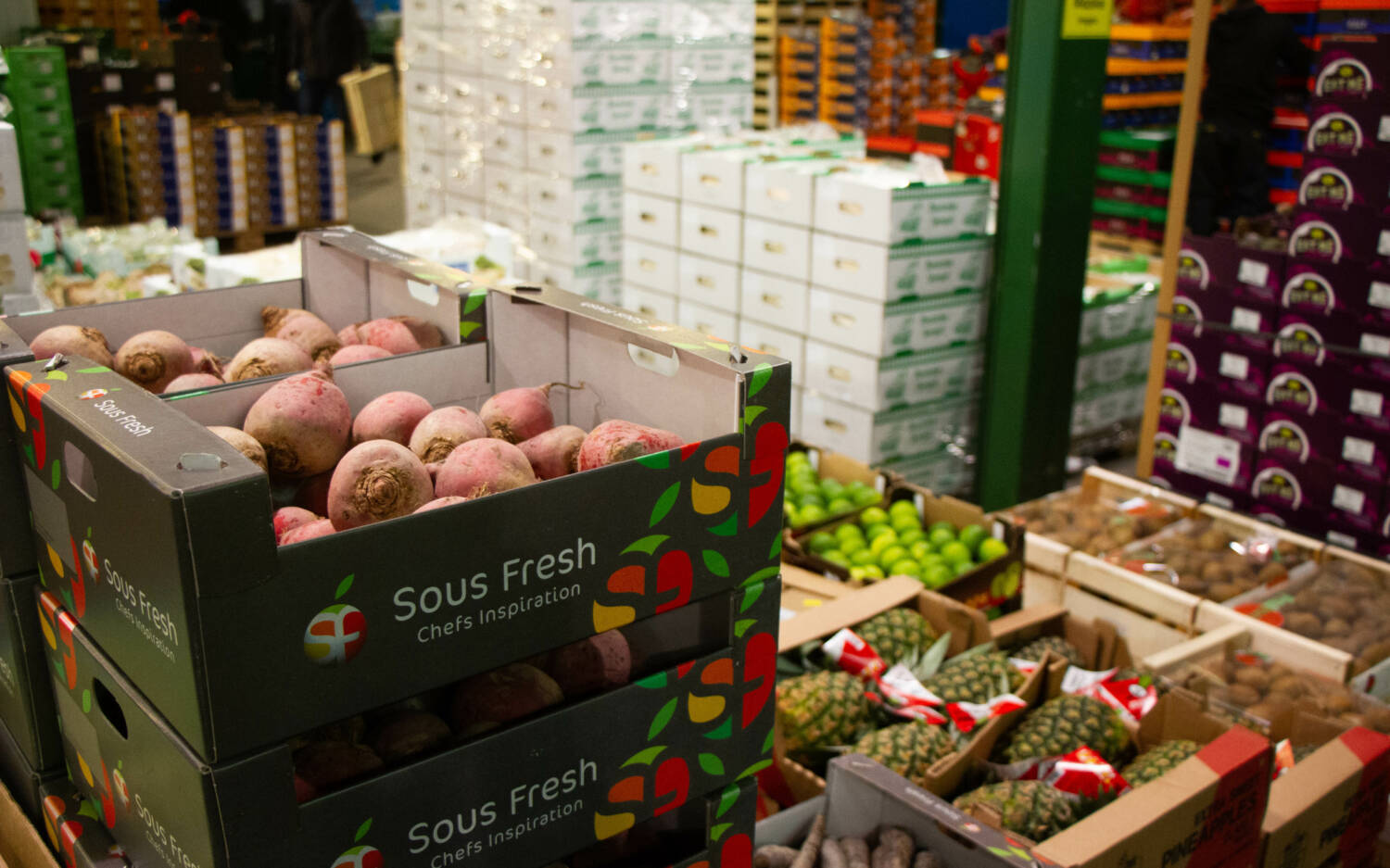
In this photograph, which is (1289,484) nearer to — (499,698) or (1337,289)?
(1337,289)

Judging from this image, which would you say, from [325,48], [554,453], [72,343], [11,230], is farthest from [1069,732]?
[325,48]

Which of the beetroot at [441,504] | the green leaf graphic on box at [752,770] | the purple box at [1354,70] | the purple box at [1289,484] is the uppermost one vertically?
the purple box at [1354,70]

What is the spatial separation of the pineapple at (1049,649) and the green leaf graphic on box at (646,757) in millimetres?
1577

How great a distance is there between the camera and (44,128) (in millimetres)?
7672

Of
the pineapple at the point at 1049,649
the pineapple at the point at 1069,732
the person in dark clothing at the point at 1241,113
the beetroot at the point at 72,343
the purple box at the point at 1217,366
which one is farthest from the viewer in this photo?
the person in dark clothing at the point at 1241,113

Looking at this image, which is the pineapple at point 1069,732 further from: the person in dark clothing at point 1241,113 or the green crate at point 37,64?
the green crate at point 37,64

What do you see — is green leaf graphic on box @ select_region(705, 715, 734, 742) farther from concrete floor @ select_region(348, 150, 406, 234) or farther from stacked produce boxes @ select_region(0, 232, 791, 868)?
concrete floor @ select_region(348, 150, 406, 234)

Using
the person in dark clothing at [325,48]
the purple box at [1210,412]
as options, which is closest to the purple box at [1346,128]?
the purple box at [1210,412]

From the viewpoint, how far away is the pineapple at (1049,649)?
2684 mm

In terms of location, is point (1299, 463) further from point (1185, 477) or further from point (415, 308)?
point (415, 308)

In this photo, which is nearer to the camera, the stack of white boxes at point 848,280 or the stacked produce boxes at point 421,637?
the stacked produce boxes at point 421,637

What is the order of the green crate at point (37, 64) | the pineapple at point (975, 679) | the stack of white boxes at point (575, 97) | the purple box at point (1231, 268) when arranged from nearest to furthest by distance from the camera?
the pineapple at point (975, 679)
the purple box at point (1231, 268)
the stack of white boxes at point (575, 97)
the green crate at point (37, 64)

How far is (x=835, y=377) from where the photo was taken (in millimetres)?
4301

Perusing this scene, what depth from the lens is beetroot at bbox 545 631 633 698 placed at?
1274 millimetres
